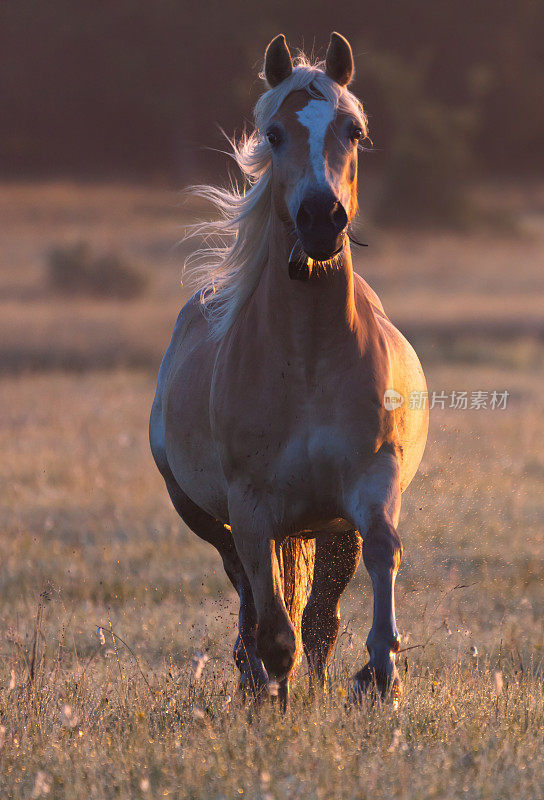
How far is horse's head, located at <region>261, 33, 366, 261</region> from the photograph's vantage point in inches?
151

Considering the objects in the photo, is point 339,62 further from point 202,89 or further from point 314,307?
point 202,89

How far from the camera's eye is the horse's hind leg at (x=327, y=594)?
5.09m

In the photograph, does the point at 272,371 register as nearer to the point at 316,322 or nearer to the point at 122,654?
the point at 316,322

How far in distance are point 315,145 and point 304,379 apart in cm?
87

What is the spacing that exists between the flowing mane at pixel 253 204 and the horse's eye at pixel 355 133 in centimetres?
3

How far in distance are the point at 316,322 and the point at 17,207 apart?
4674 centimetres

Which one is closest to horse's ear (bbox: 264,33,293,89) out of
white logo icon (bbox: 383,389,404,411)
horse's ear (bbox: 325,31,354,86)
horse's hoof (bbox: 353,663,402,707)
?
horse's ear (bbox: 325,31,354,86)

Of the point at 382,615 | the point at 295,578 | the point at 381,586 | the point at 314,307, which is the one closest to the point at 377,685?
the point at 382,615

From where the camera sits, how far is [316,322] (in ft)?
14.1

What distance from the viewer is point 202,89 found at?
189ft

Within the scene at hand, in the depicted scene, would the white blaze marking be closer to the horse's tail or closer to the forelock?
the forelock

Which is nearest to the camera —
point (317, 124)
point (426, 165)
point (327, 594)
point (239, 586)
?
point (317, 124)

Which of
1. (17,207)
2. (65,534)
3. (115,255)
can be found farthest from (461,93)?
(65,534)

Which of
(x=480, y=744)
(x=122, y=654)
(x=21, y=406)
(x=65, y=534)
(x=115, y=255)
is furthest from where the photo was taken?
(x=115, y=255)
